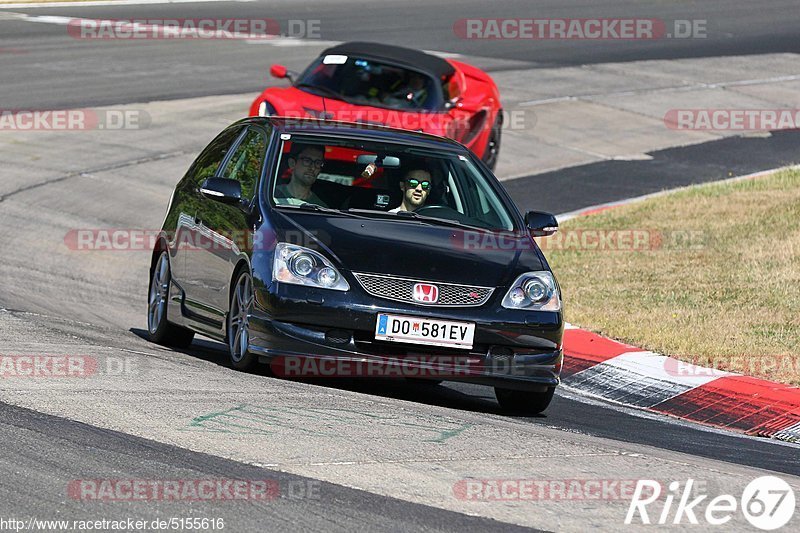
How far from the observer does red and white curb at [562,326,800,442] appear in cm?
943

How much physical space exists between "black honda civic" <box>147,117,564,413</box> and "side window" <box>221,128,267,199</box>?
0.5 inches

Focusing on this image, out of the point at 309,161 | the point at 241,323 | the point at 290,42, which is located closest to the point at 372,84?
the point at 309,161

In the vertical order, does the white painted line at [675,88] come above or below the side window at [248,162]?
below

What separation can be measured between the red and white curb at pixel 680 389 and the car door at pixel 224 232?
250cm

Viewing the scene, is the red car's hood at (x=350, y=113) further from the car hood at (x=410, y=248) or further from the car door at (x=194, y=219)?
the car hood at (x=410, y=248)

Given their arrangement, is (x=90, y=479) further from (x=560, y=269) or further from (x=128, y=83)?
(x=128, y=83)

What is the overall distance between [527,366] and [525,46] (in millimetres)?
21909

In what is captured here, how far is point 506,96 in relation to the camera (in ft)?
79.1

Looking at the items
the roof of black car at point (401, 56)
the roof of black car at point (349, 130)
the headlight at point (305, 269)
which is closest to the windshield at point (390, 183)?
the roof of black car at point (349, 130)

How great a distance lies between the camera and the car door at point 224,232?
9242 millimetres

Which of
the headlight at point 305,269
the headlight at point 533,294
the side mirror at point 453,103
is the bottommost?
the side mirror at point 453,103

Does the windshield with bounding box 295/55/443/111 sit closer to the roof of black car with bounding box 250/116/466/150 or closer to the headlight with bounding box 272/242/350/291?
the roof of black car with bounding box 250/116/466/150

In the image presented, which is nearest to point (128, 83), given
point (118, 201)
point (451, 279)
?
A: point (118, 201)

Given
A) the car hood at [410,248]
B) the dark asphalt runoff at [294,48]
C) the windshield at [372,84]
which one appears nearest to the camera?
the car hood at [410,248]
